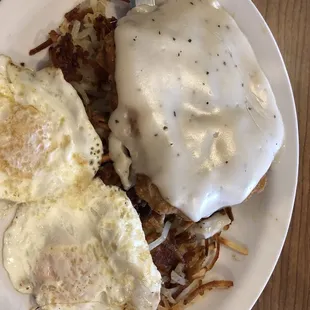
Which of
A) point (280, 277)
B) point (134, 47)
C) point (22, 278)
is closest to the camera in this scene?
point (134, 47)

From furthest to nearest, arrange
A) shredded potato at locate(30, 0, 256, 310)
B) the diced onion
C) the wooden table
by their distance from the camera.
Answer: the wooden table → the diced onion → shredded potato at locate(30, 0, 256, 310)

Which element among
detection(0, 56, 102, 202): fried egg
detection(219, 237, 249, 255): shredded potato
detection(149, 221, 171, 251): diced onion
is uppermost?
detection(0, 56, 102, 202): fried egg

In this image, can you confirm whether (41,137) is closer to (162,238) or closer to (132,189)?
(132,189)

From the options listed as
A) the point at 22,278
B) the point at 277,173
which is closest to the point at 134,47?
the point at 277,173

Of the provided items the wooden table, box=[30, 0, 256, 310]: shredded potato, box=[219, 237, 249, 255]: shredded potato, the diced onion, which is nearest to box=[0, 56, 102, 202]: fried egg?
box=[30, 0, 256, 310]: shredded potato

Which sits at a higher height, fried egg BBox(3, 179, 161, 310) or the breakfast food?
the breakfast food

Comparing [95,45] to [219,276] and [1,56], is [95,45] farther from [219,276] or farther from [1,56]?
[219,276]

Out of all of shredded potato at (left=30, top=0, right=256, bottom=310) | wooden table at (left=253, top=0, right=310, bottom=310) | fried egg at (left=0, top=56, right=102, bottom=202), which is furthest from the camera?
wooden table at (left=253, top=0, right=310, bottom=310)

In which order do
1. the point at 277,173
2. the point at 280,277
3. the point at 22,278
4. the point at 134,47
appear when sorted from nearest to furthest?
the point at 134,47 → the point at 22,278 → the point at 277,173 → the point at 280,277

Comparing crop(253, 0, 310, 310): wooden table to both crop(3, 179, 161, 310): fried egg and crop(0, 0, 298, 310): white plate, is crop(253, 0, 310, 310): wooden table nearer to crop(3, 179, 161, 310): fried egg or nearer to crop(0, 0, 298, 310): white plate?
crop(0, 0, 298, 310): white plate
